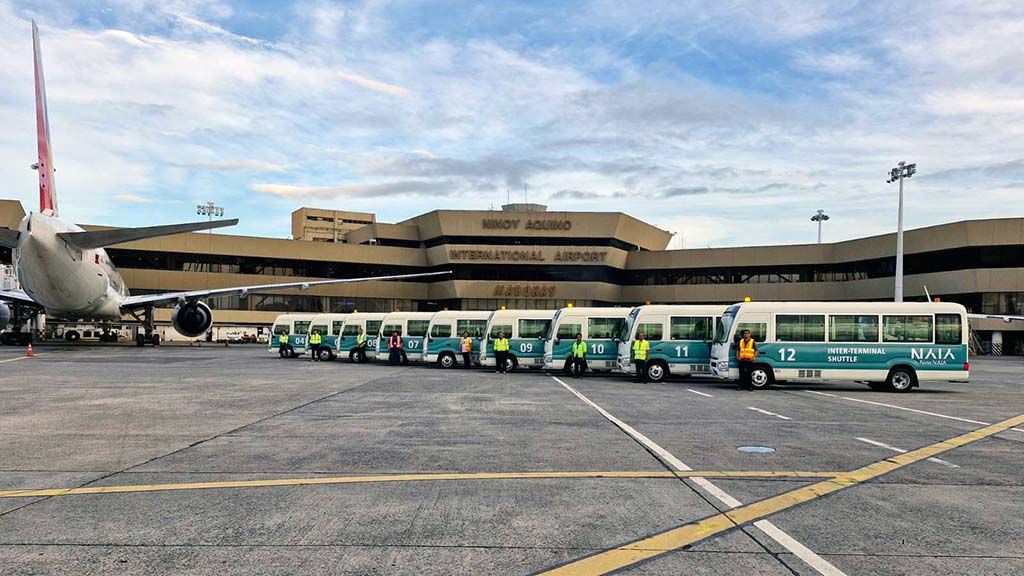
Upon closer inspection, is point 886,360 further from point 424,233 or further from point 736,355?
point 424,233

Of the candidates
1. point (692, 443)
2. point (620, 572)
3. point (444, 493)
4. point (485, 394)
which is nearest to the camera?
point (620, 572)

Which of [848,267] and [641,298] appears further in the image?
[641,298]

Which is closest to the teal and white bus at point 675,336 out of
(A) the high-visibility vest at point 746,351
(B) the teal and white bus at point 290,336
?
(A) the high-visibility vest at point 746,351

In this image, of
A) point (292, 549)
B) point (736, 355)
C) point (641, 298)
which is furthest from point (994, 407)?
point (641, 298)

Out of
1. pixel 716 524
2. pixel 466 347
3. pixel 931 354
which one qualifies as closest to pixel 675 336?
pixel 931 354

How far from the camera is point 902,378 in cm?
2122

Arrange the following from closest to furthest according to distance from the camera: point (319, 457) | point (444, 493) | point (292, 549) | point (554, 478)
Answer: point (292, 549) < point (444, 493) < point (554, 478) < point (319, 457)

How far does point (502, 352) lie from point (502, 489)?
2159 cm

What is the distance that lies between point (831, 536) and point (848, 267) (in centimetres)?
6944

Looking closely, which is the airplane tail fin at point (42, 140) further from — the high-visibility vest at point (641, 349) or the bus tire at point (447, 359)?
the high-visibility vest at point (641, 349)

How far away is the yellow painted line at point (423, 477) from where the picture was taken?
7.43m

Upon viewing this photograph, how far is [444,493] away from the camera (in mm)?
7332

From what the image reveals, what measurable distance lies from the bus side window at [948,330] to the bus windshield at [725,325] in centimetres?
582

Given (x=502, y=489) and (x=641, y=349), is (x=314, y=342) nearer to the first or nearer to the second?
(x=641, y=349)
